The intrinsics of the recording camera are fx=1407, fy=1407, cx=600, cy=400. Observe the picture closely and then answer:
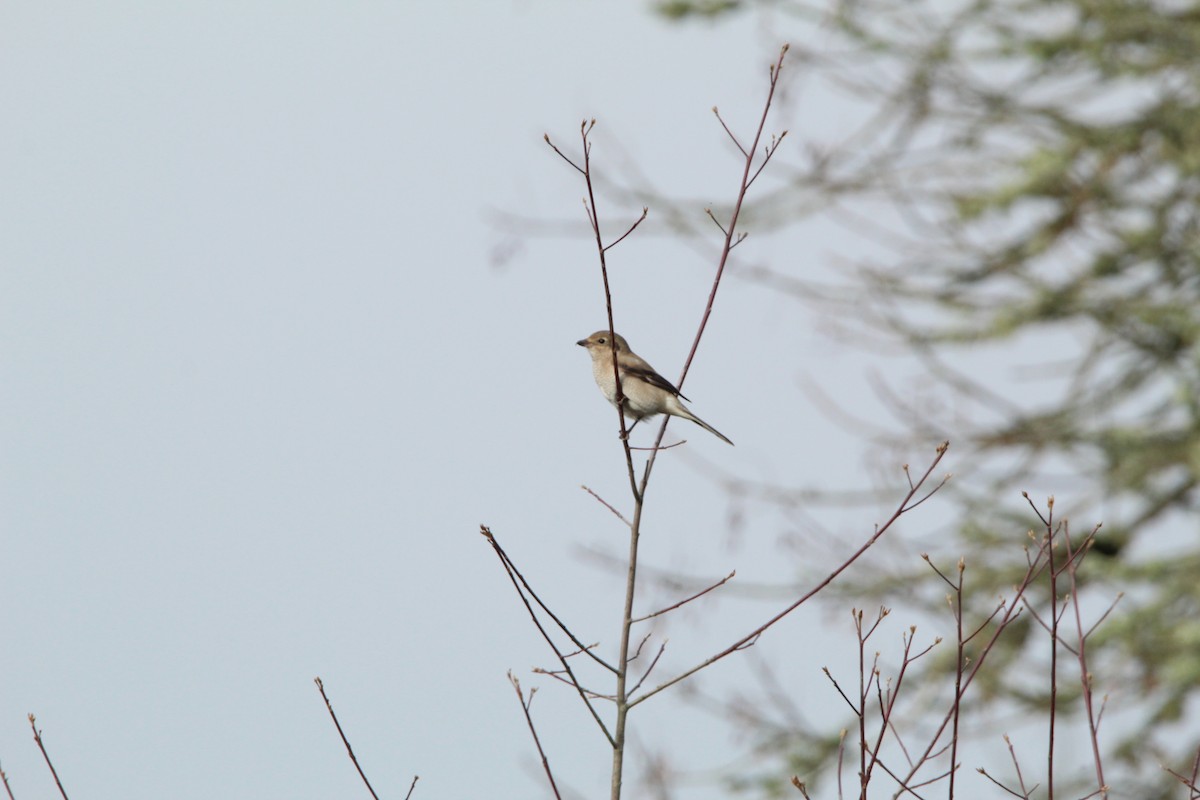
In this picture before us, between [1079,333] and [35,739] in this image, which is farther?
[1079,333]

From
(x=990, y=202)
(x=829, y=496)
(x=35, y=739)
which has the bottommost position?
(x=35, y=739)

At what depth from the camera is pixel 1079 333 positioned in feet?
31.2

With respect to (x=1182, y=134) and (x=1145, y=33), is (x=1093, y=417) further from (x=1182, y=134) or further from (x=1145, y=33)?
(x=1145, y=33)

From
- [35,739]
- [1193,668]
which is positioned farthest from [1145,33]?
[35,739]

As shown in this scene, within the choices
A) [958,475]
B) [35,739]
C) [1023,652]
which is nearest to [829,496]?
[958,475]

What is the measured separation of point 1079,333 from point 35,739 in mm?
7911

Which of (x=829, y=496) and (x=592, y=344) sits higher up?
(x=829, y=496)

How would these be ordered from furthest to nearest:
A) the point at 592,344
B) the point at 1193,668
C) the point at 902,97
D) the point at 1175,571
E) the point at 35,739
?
1. the point at 902,97
2. the point at 1175,571
3. the point at 1193,668
4. the point at 592,344
5. the point at 35,739

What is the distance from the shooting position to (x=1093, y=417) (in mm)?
9492

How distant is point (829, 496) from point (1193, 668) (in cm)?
258

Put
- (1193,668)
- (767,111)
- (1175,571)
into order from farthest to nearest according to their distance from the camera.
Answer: (1175,571) < (1193,668) < (767,111)

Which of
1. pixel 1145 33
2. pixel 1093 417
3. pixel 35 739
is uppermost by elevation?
pixel 1145 33

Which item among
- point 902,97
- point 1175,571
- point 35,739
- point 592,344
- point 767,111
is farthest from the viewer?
point 902,97

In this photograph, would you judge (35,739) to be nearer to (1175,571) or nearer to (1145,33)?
(1175,571)
